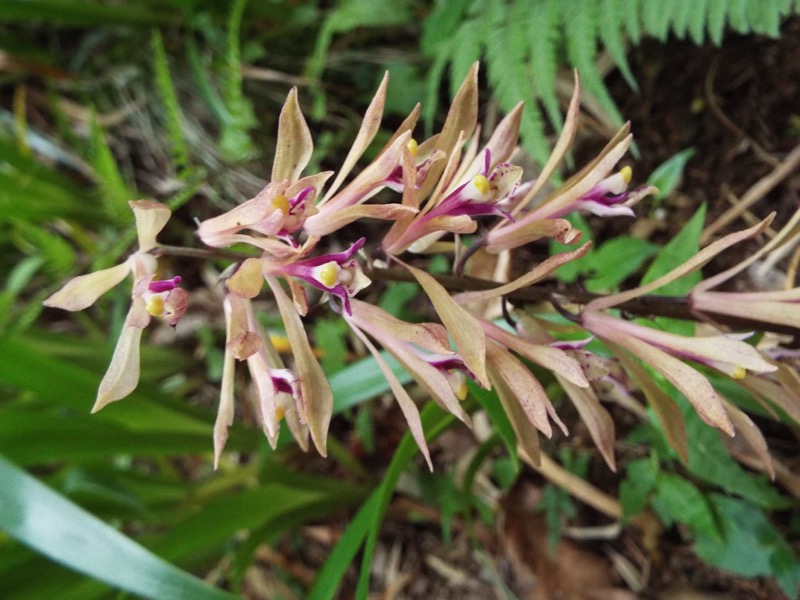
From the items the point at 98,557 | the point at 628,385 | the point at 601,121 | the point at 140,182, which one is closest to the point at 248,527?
the point at 98,557

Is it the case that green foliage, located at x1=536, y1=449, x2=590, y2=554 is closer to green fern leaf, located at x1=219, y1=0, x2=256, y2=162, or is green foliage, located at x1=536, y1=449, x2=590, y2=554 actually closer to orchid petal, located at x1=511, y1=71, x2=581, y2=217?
orchid petal, located at x1=511, y1=71, x2=581, y2=217

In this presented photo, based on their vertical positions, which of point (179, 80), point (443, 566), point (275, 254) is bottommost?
point (443, 566)

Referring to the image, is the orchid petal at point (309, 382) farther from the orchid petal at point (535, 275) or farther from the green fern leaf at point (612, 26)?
the green fern leaf at point (612, 26)

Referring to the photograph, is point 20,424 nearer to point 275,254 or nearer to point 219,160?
point 275,254

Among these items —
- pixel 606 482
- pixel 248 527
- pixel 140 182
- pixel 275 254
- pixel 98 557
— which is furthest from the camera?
pixel 140 182

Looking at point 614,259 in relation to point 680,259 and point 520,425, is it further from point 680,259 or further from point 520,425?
point 520,425

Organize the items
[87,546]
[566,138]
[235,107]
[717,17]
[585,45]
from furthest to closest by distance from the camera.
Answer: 1. [235,107]
2. [585,45]
3. [717,17]
4. [87,546]
5. [566,138]

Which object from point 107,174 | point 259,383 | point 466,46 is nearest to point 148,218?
point 259,383
